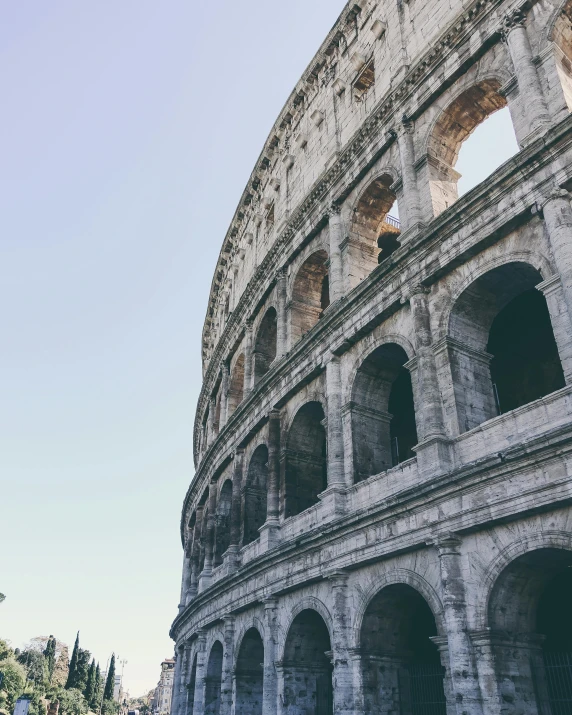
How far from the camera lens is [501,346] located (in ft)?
45.8

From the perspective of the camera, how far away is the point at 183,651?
2350cm

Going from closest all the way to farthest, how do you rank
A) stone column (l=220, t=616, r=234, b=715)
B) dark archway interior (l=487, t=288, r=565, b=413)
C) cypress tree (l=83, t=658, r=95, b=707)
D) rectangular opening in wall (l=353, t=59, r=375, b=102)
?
1. dark archway interior (l=487, t=288, r=565, b=413)
2. stone column (l=220, t=616, r=234, b=715)
3. rectangular opening in wall (l=353, t=59, r=375, b=102)
4. cypress tree (l=83, t=658, r=95, b=707)

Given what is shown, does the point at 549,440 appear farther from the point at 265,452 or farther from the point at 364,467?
the point at 265,452

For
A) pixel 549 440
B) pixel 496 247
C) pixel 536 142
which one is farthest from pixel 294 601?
pixel 536 142

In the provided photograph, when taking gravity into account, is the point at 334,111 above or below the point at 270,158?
below

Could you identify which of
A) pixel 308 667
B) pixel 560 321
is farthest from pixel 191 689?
pixel 560 321

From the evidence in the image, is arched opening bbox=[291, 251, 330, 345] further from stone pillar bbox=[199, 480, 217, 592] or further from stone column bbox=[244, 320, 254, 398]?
stone pillar bbox=[199, 480, 217, 592]

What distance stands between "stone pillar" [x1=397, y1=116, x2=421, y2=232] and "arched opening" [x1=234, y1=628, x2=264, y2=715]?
10.7 meters

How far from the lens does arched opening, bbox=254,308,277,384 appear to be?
20.6 meters

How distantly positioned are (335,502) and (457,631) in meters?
4.02

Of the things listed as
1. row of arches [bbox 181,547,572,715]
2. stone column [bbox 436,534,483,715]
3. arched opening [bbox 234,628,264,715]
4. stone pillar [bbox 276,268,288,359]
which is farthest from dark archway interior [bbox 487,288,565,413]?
arched opening [bbox 234,628,264,715]

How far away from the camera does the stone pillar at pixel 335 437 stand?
43.3 feet

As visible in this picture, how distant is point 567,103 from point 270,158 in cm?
1406

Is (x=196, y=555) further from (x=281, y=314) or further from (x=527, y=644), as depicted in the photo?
(x=527, y=644)
